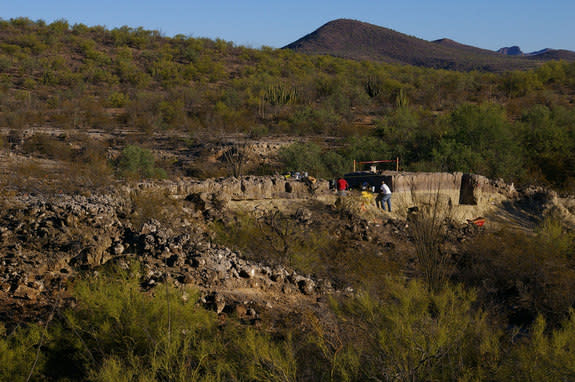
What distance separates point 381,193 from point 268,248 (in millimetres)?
4544

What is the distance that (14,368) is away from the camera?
4.50 metres

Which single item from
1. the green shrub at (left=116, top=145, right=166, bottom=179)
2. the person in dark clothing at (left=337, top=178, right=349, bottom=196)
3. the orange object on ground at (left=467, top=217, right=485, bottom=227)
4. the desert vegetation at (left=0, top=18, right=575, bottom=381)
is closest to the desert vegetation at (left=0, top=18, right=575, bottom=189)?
the desert vegetation at (left=0, top=18, right=575, bottom=381)

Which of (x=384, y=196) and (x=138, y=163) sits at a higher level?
(x=138, y=163)

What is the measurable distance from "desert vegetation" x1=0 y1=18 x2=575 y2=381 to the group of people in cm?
35

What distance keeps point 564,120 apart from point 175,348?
26656 millimetres

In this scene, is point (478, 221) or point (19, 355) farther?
point (478, 221)

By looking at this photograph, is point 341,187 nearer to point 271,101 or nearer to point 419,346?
point 419,346

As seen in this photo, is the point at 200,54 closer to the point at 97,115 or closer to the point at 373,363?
the point at 97,115

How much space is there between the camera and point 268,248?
11141 mm

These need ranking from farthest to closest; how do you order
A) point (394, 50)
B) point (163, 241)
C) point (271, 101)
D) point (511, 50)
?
point (511, 50), point (394, 50), point (271, 101), point (163, 241)

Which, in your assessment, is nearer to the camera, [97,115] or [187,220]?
[187,220]

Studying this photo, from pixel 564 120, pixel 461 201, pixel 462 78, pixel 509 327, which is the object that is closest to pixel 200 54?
pixel 462 78

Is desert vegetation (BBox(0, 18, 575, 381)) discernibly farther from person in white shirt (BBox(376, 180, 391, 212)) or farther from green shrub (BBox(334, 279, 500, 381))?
person in white shirt (BBox(376, 180, 391, 212))

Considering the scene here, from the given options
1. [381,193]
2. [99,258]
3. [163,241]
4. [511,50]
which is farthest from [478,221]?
[511,50]
